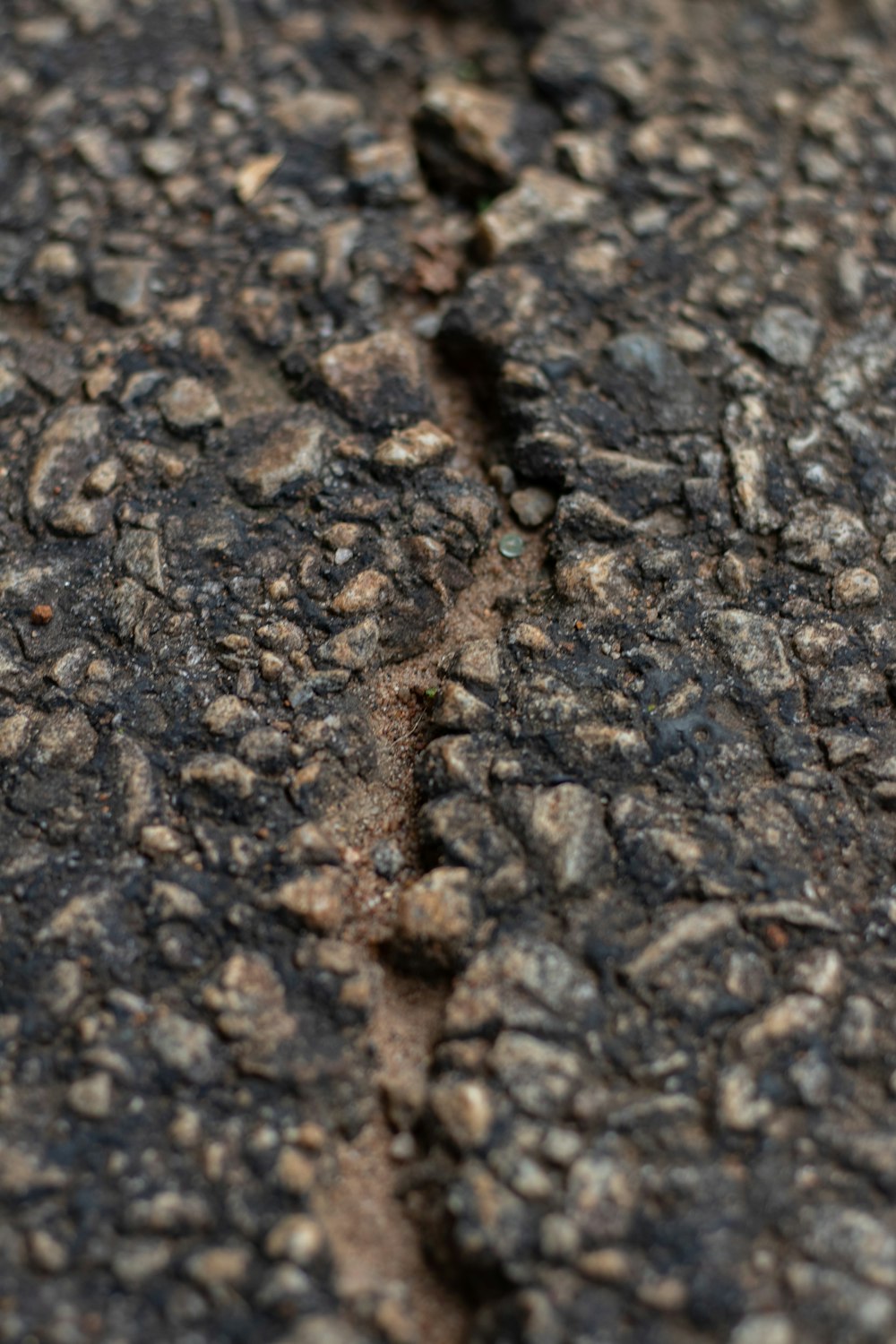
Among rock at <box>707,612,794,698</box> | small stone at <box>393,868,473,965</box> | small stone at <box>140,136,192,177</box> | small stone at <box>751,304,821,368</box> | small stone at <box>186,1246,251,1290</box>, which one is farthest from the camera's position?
small stone at <box>140,136,192,177</box>

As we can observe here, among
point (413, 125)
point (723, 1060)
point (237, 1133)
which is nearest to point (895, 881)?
point (723, 1060)

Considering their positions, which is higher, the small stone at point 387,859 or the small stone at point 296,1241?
the small stone at point 387,859

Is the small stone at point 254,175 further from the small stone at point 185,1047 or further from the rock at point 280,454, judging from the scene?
the small stone at point 185,1047

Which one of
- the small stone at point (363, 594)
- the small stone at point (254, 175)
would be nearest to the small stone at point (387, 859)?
the small stone at point (363, 594)

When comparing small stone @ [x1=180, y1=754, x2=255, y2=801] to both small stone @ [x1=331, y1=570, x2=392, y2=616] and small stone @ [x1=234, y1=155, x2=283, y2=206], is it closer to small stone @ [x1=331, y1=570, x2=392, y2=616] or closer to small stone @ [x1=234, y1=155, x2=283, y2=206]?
small stone @ [x1=331, y1=570, x2=392, y2=616]

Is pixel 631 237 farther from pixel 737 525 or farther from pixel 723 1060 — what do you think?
pixel 723 1060

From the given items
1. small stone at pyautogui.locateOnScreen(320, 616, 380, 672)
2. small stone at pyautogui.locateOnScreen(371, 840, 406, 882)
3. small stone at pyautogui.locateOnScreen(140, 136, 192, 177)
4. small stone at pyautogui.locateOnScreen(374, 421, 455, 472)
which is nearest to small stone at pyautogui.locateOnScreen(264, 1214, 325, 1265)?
small stone at pyautogui.locateOnScreen(371, 840, 406, 882)
